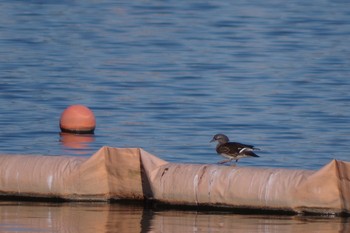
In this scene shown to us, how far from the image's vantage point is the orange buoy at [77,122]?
67.9 feet

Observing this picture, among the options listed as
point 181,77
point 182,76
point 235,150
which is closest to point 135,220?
point 235,150

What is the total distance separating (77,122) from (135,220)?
28.1 feet

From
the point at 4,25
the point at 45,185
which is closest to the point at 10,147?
the point at 45,185

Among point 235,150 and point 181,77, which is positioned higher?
point 181,77

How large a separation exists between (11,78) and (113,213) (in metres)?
16.0

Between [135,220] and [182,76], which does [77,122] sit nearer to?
[135,220]

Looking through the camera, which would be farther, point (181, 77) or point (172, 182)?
point (181, 77)

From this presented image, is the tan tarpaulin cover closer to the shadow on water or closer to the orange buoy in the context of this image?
the shadow on water

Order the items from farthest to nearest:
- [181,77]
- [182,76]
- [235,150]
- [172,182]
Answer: [182,76] < [181,77] < [235,150] < [172,182]

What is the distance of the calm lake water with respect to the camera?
19844mm

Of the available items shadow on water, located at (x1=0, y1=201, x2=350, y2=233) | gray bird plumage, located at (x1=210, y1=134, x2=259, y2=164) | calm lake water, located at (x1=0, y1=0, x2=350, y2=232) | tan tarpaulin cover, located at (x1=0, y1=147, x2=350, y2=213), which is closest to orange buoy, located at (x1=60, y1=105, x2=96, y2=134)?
calm lake water, located at (x1=0, y1=0, x2=350, y2=232)

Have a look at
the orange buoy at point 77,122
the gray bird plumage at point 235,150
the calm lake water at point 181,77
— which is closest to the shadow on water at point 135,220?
the calm lake water at point 181,77

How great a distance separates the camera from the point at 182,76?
2986 centimetres

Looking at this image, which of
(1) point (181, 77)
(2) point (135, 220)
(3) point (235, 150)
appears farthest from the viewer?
(1) point (181, 77)
